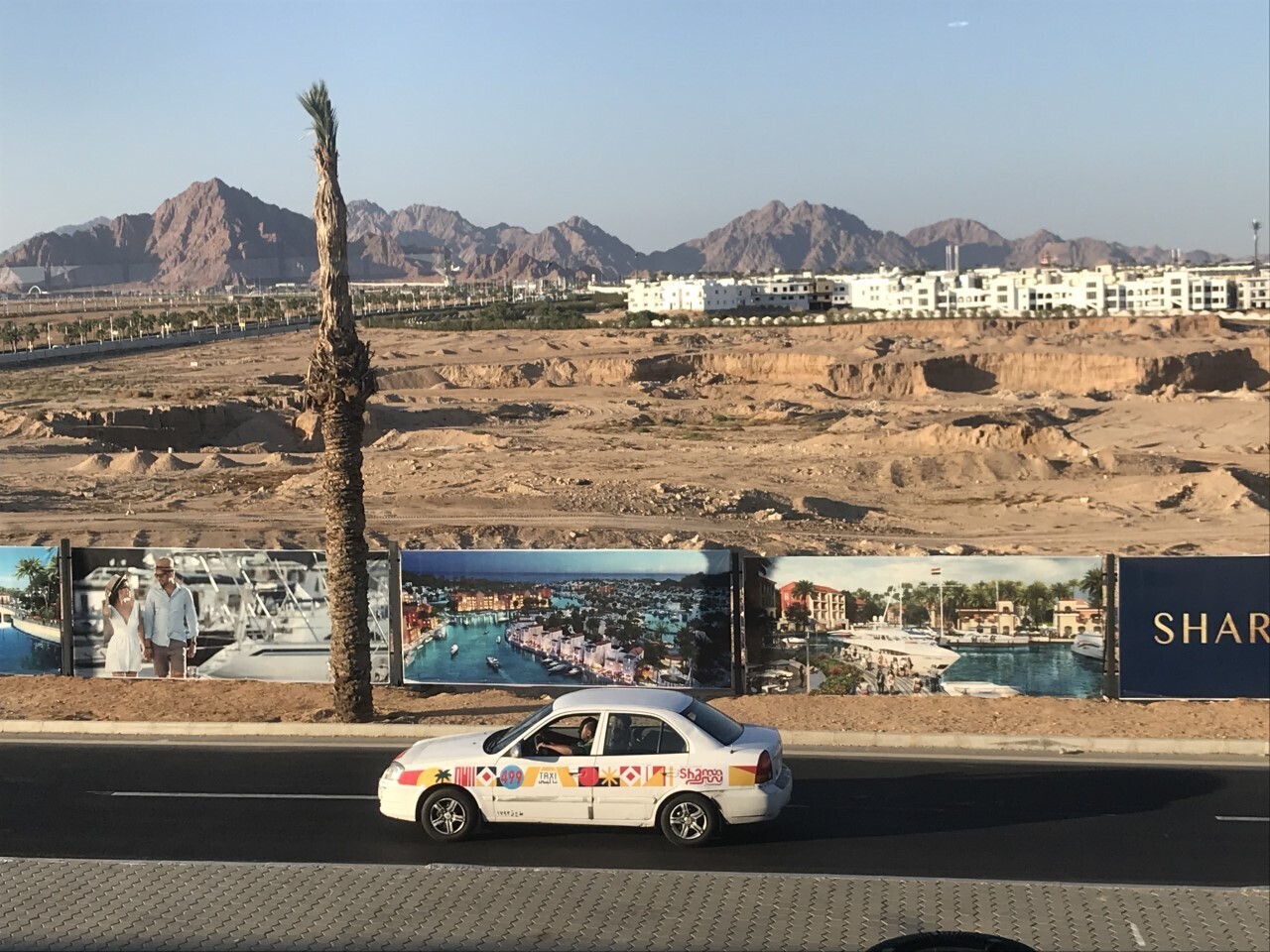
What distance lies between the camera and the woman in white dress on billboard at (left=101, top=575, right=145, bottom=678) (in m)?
16.8

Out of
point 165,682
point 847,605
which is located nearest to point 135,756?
point 165,682

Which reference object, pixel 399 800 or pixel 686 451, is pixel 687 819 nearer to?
pixel 399 800

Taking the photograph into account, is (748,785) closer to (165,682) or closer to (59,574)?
(165,682)

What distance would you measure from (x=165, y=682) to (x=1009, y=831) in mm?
10246

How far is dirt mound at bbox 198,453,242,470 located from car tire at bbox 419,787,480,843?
30.7 m

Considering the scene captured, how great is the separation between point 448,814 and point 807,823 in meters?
2.72

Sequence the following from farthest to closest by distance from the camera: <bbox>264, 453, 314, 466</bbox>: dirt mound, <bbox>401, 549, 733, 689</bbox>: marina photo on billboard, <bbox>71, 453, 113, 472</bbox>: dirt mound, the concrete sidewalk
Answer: <bbox>264, 453, 314, 466</bbox>: dirt mound < <bbox>71, 453, 113, 472</bbox>: dirt mound < <bbox>401, 549, 733, 689</bbox>: marina photo on billboard < the concrete sidewalk

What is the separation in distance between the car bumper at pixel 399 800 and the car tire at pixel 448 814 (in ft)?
0.23

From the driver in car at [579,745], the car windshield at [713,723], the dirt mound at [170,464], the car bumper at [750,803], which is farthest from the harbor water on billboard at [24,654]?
the dirt mound at [170,464]

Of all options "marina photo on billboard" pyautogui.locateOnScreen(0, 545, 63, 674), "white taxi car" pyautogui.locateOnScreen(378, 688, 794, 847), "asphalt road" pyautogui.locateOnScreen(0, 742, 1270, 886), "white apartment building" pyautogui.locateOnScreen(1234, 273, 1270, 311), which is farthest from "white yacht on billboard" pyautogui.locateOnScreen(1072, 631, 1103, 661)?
"white apartment building" pyautogui.locateOnScreen(1234, 273, 1270, 311)

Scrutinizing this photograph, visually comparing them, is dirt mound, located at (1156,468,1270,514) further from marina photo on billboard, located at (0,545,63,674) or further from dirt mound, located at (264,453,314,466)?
marina photo on billboard, located at (0,545,63,674)

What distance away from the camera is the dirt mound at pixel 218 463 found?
39.5m

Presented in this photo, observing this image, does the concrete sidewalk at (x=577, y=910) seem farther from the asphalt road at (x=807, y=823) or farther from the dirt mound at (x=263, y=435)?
the dirt mound at (x=263, y=435)

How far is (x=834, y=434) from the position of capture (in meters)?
47.4
